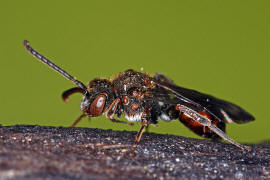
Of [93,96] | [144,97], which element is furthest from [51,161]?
[144,97]

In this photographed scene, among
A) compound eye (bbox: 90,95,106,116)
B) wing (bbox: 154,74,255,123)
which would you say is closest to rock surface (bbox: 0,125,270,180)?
compound eye (bbox: 90,95,106,116)

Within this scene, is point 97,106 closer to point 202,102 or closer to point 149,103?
point 149,103

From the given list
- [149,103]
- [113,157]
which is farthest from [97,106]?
[113,157]

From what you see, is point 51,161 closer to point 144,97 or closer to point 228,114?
point 144,97

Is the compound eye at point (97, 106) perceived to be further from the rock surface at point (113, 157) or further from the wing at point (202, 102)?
Result: the wing at point (202, 102)

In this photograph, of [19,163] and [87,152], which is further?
[87,152]

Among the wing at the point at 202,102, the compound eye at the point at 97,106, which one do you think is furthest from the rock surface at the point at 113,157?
the wing at the point at 202,102
